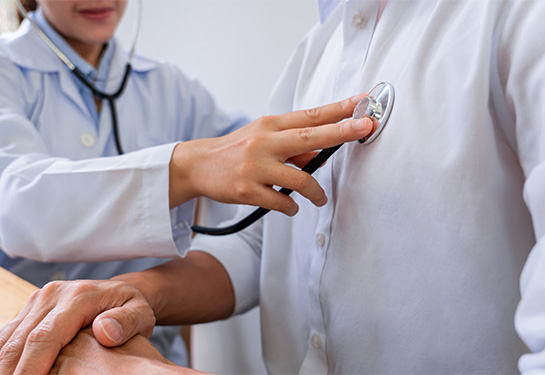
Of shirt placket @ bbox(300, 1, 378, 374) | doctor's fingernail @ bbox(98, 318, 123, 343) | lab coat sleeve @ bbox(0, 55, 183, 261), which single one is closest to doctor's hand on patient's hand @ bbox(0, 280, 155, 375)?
doctor's fingernail @ bbox(98, 318, 123, 343)

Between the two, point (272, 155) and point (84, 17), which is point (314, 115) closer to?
point (272, 155)

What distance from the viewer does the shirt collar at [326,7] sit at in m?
0.81

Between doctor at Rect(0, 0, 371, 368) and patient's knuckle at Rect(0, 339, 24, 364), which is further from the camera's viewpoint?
doctor at Rect(0, 0, 371, 368)

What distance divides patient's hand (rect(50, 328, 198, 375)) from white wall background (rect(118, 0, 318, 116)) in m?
0.96

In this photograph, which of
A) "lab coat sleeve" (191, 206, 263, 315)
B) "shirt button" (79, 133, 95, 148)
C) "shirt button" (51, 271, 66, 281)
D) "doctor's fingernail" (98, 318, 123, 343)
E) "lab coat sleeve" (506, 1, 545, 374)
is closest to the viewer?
"lab coat sleeve" (506, 1, 545, 374)

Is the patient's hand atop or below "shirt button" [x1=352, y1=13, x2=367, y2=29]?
below

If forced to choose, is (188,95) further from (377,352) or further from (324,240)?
(377,352)

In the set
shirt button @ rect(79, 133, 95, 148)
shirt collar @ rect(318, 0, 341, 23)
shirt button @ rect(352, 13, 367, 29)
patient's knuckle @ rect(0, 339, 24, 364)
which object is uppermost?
shirt collar @ rect(318, 0, 341, 23)

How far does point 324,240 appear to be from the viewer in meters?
0.69

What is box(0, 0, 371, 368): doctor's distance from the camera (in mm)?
636

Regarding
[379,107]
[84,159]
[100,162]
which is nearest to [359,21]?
[379,107]

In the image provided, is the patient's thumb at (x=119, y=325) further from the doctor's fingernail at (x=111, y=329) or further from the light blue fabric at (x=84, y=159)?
the light blue fabric at (x=84, y=159)

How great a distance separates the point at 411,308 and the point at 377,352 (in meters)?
0.09

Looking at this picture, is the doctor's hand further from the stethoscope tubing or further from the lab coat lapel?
the lab coat lapel
